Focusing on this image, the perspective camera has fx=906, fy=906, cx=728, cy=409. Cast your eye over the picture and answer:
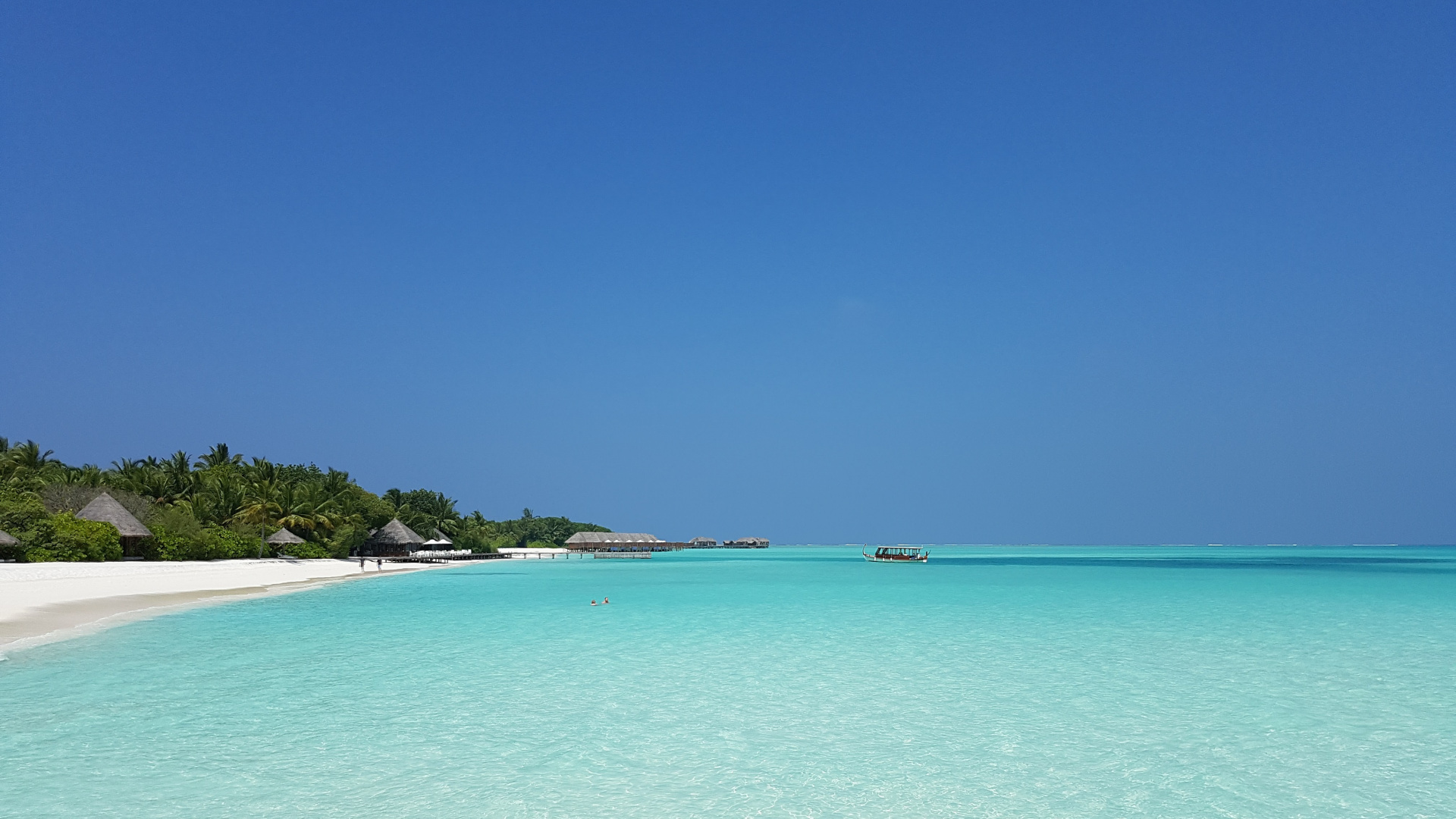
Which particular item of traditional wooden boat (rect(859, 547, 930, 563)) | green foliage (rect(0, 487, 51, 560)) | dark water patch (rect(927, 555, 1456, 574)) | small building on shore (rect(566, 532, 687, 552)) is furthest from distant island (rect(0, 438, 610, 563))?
dark water patch (rect(927, 555, 1456, 574))

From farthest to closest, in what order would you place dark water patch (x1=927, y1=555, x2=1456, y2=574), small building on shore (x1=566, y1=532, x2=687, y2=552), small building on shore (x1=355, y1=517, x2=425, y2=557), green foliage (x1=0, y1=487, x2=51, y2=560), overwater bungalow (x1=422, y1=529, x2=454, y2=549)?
small building on shore (x1=566, y1=532, x2=687, y2=552), overwater bungalow (x1=422, y1=529, x2=454, y2=549), dark water patch (x1=927, y1=555, x2=1456, y2=574), small building on shore (x1=355, y1=517, x2=425, y2=557), green foliage (x1=0, y1=487, x2=51, y2=560)

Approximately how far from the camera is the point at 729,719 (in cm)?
1137

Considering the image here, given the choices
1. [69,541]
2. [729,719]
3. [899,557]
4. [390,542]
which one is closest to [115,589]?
[69,541]

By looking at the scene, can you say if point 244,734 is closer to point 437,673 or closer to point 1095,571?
point 437,673

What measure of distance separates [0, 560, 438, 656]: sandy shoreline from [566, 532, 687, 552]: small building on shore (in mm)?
50305

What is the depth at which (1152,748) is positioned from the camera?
9.87m

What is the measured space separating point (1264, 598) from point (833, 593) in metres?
16.1

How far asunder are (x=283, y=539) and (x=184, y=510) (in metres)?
7.15

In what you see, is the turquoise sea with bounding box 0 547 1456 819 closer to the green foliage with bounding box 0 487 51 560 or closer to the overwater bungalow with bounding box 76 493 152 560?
the green foliage with bounding box 0 487 51 560

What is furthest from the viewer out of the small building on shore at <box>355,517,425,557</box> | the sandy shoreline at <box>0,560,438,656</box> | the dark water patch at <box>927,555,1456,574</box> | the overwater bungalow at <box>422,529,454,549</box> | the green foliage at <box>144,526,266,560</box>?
the overwater bungalow at <box>422,529,454,549</box>

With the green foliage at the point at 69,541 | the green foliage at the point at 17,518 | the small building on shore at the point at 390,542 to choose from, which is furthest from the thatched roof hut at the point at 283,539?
the green foliage at the point at 17,518

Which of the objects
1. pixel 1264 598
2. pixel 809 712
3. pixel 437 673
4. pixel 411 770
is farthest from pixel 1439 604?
pixel 411 770

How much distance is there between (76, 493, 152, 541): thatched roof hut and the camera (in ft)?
137

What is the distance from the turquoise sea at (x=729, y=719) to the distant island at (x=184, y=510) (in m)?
19.3
